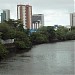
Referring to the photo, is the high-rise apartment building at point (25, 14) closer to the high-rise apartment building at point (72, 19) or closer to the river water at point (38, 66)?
the high-rise apartment building at point (72, 19)

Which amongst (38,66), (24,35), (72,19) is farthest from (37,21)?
(38,66)

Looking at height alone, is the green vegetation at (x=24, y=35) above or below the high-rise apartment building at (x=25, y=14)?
below

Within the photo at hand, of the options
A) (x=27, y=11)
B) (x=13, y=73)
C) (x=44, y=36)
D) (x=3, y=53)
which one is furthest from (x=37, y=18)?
(x=13, y=73)

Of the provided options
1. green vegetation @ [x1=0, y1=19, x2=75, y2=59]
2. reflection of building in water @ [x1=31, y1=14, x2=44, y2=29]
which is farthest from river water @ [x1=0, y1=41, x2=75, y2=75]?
reflection of building in water @ [x1=31, y1=14, x2=44, y2=29]

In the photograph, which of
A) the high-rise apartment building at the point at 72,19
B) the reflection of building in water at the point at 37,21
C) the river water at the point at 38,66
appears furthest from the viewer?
the high-rise apartment building at the point at 72,19

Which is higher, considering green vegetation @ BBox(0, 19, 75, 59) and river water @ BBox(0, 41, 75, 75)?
green vegetation @ BBox(0, 19, 75, 59)

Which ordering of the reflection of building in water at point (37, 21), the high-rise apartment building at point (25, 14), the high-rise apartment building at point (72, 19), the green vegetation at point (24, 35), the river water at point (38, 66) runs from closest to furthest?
the river water at point (38, 66) → the green vegetation at point (24, 35) → the high-rise apartment building at point (25, 14) → the reflection of building in water at point (37, 21) → the high-rise apartment building at point (72, 19)

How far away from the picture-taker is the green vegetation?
30.0 meters

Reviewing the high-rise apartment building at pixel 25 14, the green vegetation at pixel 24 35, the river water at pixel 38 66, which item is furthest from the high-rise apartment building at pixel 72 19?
the river water at pixel 38 66

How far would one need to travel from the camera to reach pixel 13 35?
105ft

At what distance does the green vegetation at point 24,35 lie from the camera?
98.5 ft

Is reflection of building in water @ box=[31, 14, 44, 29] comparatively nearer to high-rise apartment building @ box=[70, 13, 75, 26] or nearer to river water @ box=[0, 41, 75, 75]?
high-rise apartment building @ box=[70, 13, 75, 26]

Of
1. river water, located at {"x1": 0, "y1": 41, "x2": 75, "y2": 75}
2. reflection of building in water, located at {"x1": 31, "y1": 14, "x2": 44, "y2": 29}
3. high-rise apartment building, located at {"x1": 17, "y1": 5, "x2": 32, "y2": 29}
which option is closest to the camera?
river water, located at {"x1": 0, "y1": 41, "x2": 75, "y2": 75}

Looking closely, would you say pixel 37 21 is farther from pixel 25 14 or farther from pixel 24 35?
pixel 24 35
